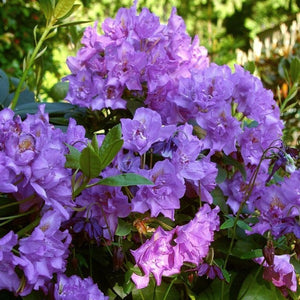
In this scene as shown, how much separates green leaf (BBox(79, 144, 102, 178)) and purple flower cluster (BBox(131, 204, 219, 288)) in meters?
0.16

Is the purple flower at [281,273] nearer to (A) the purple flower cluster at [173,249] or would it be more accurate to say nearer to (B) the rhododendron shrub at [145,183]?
(B) the rhododendron shrub at [145,183]

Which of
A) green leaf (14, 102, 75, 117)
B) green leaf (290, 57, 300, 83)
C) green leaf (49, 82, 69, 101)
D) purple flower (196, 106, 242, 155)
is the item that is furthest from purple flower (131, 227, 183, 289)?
green leaf (49, 82, 69, 101)

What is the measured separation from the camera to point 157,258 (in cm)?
79

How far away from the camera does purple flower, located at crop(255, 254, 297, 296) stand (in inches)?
33.7

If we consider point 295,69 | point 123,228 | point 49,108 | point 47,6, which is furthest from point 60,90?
point 123,228

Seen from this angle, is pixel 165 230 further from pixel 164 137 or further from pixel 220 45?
pixel 220 45

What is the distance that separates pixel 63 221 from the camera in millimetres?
822

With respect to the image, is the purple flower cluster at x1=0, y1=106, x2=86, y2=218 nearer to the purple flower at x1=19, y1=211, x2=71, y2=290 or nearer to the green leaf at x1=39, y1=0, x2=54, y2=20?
the purple flower at x1=19, y1=211, x2=71, y2=290

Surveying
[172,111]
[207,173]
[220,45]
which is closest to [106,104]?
[172,111]

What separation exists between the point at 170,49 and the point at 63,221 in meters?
0.42

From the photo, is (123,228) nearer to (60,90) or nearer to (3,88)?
(3,88)

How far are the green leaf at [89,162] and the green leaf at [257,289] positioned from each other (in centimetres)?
38

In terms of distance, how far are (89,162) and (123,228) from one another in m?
0.17

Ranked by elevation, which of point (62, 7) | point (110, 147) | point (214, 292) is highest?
point (62, 7)
